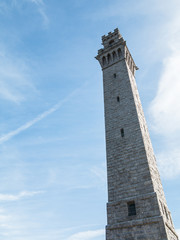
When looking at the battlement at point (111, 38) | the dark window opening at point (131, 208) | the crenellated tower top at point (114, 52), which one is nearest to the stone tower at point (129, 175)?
the dark window opening at point (131, 208)

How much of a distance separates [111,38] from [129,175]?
26279mm

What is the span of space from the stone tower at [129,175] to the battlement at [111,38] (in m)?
8.16

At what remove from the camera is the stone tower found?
16.9m

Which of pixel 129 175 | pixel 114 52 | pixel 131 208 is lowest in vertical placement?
pixel 131 208

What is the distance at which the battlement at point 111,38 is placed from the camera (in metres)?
36.2

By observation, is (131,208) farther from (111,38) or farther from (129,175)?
(111,38)

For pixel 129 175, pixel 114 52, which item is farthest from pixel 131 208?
pixel 114 52

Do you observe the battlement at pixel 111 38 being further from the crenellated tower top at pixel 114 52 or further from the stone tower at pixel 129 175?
the stone tower at pixel 129 175

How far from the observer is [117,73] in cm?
3016

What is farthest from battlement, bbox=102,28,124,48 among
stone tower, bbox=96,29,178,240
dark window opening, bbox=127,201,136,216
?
dark window opening, bbox=127,201,136,216

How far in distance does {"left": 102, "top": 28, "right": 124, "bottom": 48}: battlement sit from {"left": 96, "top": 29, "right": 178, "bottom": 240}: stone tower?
26.8 feet

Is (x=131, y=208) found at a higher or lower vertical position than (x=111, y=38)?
lower

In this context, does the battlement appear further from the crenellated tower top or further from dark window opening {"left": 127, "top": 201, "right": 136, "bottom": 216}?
dark window opening {"left": 127, "top": 201, "right": 136, "bottom": 216}

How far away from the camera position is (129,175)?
20.1 metres
